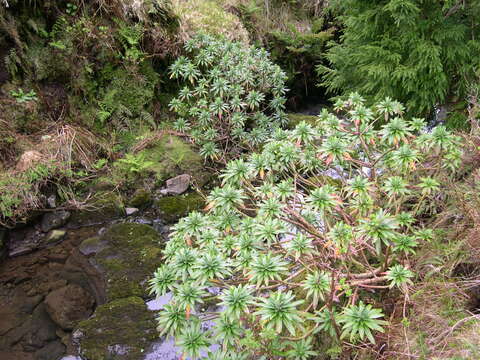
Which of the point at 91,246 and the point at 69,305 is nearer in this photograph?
the point at 69,305

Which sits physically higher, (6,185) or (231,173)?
(231,173)

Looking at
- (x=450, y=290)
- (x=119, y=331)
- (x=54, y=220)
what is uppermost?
(x=450, y=290)

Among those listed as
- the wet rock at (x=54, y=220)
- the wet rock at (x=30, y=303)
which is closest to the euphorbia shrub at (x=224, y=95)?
the wet rock at (x=54, y=220)

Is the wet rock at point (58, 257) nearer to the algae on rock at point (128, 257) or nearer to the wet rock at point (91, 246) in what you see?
the wet rock at point (91, 246)

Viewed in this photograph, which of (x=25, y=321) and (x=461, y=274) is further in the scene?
(x=25, y=321)

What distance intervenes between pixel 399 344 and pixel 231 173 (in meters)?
1.85

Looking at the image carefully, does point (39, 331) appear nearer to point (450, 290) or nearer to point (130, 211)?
point (130, 211)

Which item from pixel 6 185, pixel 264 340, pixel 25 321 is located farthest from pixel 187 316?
pixel 6 185

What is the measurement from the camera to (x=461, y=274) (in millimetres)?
3035

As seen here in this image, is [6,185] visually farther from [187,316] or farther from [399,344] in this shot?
[399,344]

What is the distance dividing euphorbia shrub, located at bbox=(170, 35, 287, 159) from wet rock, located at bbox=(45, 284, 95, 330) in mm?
2944

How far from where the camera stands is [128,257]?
4855 millimetres

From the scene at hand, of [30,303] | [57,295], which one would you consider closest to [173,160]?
[57,295]

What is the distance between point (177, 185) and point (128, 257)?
5.53 feet
